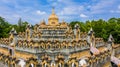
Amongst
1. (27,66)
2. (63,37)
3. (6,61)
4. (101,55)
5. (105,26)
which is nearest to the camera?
(27,66)

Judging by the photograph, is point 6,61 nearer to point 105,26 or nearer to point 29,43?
point 29,43

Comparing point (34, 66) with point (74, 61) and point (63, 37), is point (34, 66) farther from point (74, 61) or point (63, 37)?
point (63, 37)

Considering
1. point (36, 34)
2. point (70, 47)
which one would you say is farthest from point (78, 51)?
point (36, 34)

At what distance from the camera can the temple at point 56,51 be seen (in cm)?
1234

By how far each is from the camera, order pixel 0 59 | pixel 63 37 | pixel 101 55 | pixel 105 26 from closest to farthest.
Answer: pixel 0 59
pixel 101 55
pixel 63 37
pixel 105 26

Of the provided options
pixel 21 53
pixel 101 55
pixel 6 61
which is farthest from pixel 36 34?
pixel 6 61

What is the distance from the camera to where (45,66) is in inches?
474

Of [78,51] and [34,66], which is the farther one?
[78,51]

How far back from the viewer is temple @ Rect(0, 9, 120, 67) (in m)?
12.3

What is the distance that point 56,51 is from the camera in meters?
24.6

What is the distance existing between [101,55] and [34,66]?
612 cm

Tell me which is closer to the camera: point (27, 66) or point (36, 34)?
point (27, 66)

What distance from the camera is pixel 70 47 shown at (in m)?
24.4

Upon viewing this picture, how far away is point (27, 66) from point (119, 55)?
1278 cm
